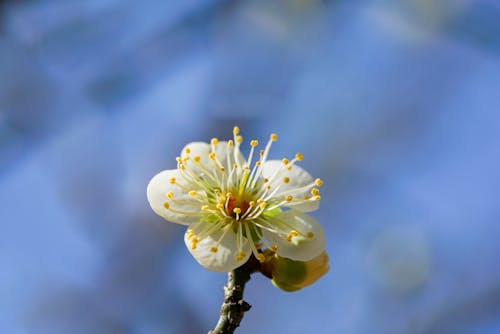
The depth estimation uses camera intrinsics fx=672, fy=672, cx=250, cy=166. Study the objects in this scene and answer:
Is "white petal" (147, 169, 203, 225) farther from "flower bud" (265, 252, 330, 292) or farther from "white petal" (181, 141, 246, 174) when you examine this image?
"flower bud" (265, 252, 330, 292)

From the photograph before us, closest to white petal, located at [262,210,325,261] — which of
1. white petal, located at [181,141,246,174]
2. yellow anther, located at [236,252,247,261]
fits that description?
yellow anther, located at [236,252,247,261]

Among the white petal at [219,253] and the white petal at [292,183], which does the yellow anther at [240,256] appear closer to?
the white petal at [219,253]

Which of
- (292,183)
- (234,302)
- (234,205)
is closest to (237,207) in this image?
(234,205)

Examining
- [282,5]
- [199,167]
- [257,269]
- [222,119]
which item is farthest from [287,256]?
[282,5]

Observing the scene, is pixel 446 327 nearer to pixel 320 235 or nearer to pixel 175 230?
pixel 175 230

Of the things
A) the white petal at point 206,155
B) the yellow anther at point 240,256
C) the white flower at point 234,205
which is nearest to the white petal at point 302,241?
the white flower at point 234,205
